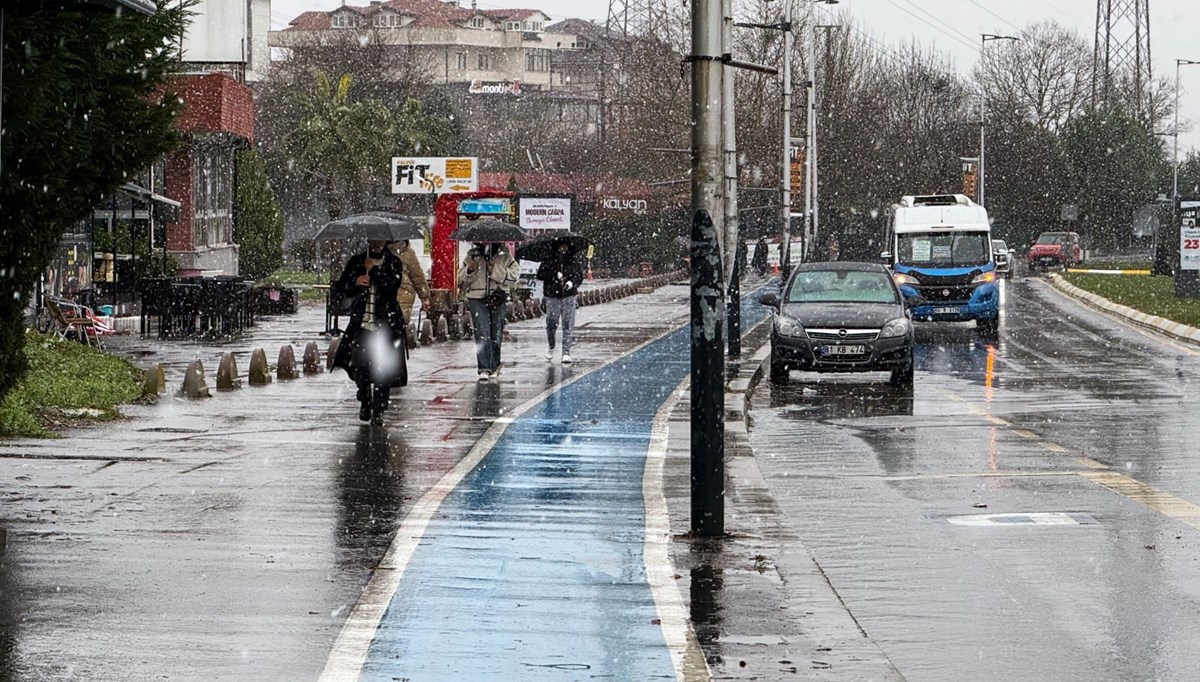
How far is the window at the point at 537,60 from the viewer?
188 metres

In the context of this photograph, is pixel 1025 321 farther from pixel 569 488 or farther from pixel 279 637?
pixel 279 637

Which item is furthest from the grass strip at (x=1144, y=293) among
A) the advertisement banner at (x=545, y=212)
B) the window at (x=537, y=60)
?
the window at (x=537, y=60)

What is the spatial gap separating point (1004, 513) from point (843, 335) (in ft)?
35.8

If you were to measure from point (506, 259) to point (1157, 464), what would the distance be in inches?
378

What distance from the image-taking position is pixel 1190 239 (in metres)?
45.6

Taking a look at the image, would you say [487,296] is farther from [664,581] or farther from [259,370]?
[664,581]

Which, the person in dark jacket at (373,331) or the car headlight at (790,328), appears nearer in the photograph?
the person in dark jacket at (373,331)

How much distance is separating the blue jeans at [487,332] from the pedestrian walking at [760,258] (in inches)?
1998

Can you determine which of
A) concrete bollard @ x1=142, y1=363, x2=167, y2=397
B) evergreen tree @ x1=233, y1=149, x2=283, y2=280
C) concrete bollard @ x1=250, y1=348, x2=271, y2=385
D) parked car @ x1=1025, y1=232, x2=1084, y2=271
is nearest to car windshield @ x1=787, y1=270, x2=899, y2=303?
concrete bollard @ x1=250, y1=348, x2=271, y2=385

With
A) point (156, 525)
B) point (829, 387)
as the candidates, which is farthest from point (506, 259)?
point (156, 525)

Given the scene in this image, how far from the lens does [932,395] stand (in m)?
21.4

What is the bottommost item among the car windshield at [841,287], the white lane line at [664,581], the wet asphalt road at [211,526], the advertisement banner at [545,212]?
the white lane line at [664,581]

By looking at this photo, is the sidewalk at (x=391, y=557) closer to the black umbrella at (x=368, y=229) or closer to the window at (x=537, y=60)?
the black umbrella at (x=368, y=229)

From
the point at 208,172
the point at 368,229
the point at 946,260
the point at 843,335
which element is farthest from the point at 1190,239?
the point at 843,335
